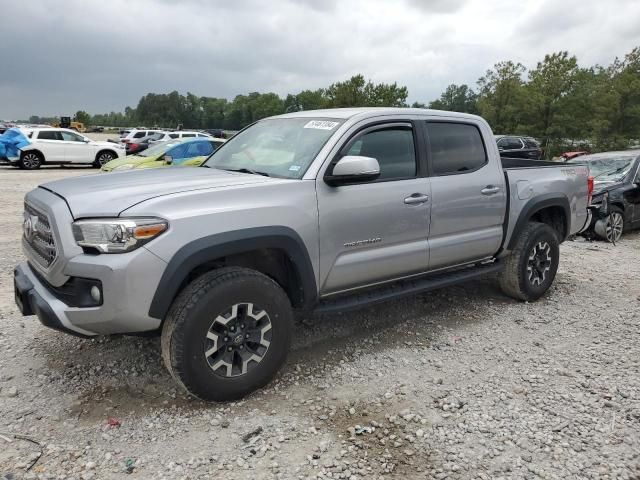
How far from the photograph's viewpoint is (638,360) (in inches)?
157

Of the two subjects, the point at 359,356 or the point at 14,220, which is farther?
the point at 14,220

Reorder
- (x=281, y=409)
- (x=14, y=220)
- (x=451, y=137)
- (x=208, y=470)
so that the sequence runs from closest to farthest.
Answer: (x=208, y=470)
(x=281, y=409)
(x=451, y=137)
(x=14, y=220)

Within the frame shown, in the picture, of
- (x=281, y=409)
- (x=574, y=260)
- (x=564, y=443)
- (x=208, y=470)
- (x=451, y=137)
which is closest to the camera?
(x=208, y=470)

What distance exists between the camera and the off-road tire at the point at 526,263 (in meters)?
5.02

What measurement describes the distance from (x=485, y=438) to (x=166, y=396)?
2001 millimetres

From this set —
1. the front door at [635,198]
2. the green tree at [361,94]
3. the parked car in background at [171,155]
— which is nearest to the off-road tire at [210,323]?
the front door at [635,198]

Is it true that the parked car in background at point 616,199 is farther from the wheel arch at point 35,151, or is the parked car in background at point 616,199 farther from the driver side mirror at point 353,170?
the wheel arch at point 35,151

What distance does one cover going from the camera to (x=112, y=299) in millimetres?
2766

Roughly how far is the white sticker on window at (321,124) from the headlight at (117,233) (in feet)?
5.08

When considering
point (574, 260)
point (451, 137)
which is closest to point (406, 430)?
point (451, 137)

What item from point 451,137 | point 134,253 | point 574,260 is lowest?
point 574,260

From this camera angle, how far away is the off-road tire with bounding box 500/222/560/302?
16.5 feet

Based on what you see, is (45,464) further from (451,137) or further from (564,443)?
(451,137)

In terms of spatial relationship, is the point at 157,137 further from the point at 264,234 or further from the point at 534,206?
the point at 264,234
